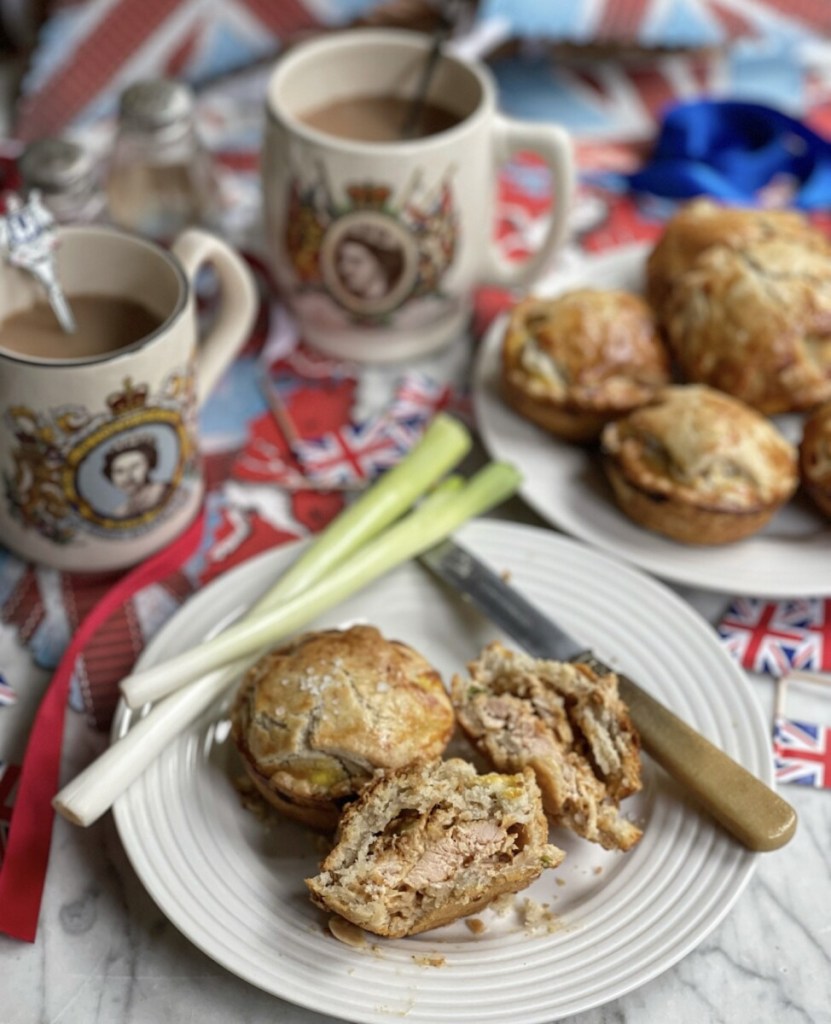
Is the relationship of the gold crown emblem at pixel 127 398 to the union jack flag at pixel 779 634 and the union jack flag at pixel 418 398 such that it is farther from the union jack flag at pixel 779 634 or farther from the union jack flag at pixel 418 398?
the union jack flag at pixel 779 634

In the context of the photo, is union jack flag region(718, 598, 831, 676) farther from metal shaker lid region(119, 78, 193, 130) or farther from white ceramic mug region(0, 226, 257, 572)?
metal shaker lid region(119, 78, 193, 130)

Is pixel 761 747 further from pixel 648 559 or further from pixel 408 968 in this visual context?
pixel 408 968

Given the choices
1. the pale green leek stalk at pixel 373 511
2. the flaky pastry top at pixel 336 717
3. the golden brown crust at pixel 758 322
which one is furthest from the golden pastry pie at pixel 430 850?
the golden brown crust at pixel 758 322

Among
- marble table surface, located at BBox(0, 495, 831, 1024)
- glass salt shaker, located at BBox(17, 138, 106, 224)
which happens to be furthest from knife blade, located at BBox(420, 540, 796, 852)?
glass salt shaker, located at BBox(17, 138, 106, 224)

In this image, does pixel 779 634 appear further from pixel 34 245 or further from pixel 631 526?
pixel 34 245

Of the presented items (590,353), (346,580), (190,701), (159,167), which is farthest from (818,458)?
(159,167)

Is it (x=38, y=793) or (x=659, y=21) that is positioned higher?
(x=659, y=21)

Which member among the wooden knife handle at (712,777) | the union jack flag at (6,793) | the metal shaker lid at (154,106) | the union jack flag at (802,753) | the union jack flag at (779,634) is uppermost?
the metal shaker lid at (154,106)
